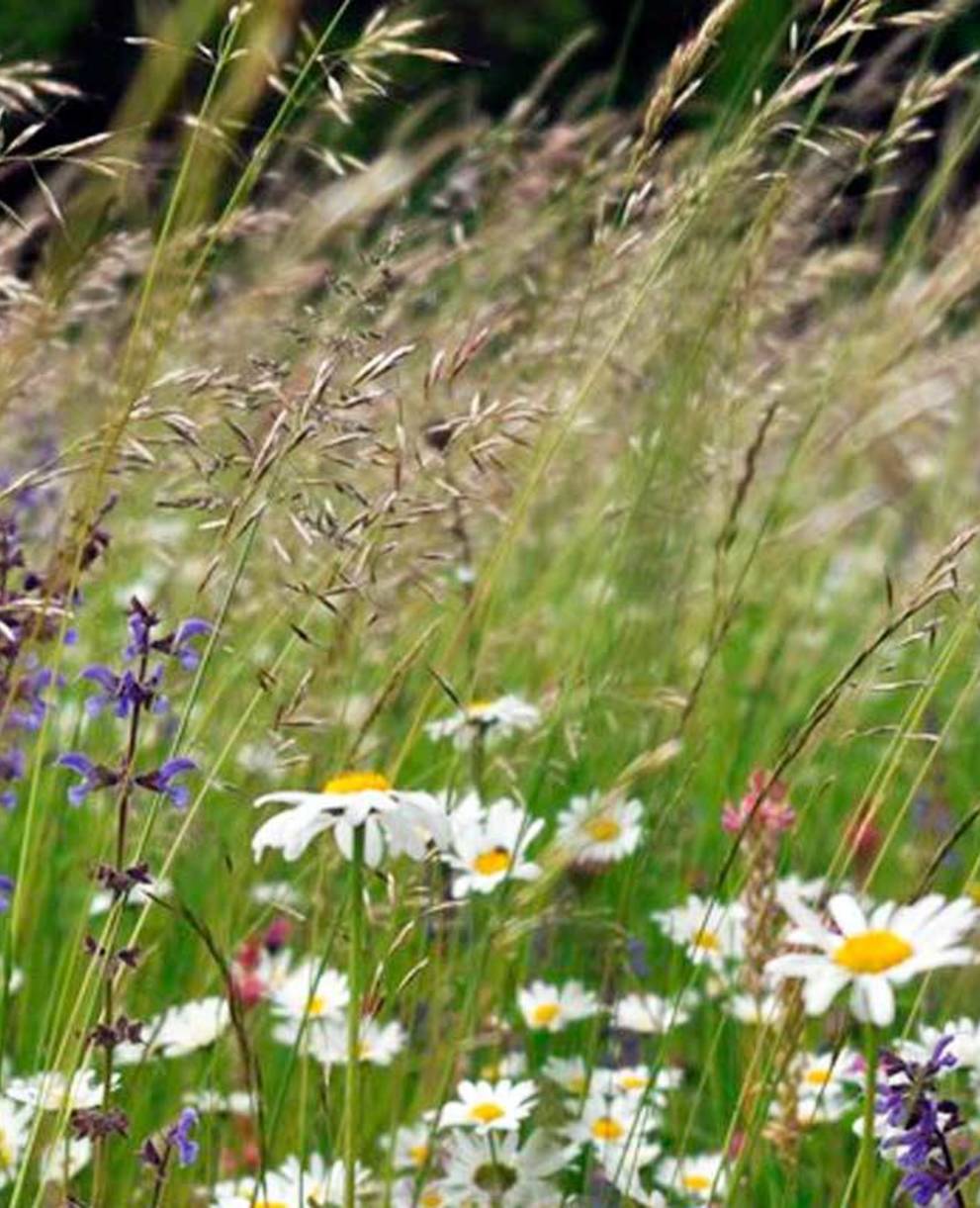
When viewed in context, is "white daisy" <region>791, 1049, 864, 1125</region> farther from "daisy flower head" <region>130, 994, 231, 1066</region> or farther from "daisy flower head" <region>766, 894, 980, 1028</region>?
"daisy flower head" <region>766, 894, 980, 1028</region>

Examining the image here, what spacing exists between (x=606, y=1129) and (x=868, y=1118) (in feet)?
1.81

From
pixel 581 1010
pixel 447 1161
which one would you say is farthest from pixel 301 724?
pixel 581 1010

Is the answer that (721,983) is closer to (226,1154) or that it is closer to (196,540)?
(226,1154)

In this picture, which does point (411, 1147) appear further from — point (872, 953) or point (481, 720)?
point (872, 953)

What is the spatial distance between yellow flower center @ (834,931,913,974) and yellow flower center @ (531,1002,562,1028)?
71 cm

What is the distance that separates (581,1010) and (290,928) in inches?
19.1

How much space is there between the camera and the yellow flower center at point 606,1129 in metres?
1.65

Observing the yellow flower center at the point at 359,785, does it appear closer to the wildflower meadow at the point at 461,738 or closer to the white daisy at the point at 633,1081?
the wildflower meadow at the point at 461,738

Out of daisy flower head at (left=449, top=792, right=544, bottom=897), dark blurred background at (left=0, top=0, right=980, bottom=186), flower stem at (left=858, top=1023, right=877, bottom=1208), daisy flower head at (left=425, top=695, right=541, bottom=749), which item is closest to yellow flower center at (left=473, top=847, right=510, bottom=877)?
daisy flower head at (left=449, top=792, right=544, bottom=897)

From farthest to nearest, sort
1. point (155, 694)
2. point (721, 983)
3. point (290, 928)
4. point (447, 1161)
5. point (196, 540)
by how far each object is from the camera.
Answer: point (196, 540), point (290, 928), point (721, 983), point (447, 1161), point (155, 694)

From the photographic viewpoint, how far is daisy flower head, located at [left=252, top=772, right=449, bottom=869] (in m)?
1.25

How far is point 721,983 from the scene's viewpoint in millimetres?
2088

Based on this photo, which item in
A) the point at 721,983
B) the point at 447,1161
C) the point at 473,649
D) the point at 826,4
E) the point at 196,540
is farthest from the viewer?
the point at 196,540

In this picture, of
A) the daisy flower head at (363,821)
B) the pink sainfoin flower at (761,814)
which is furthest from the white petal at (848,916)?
the pink sainfoin flower at (761,814)
